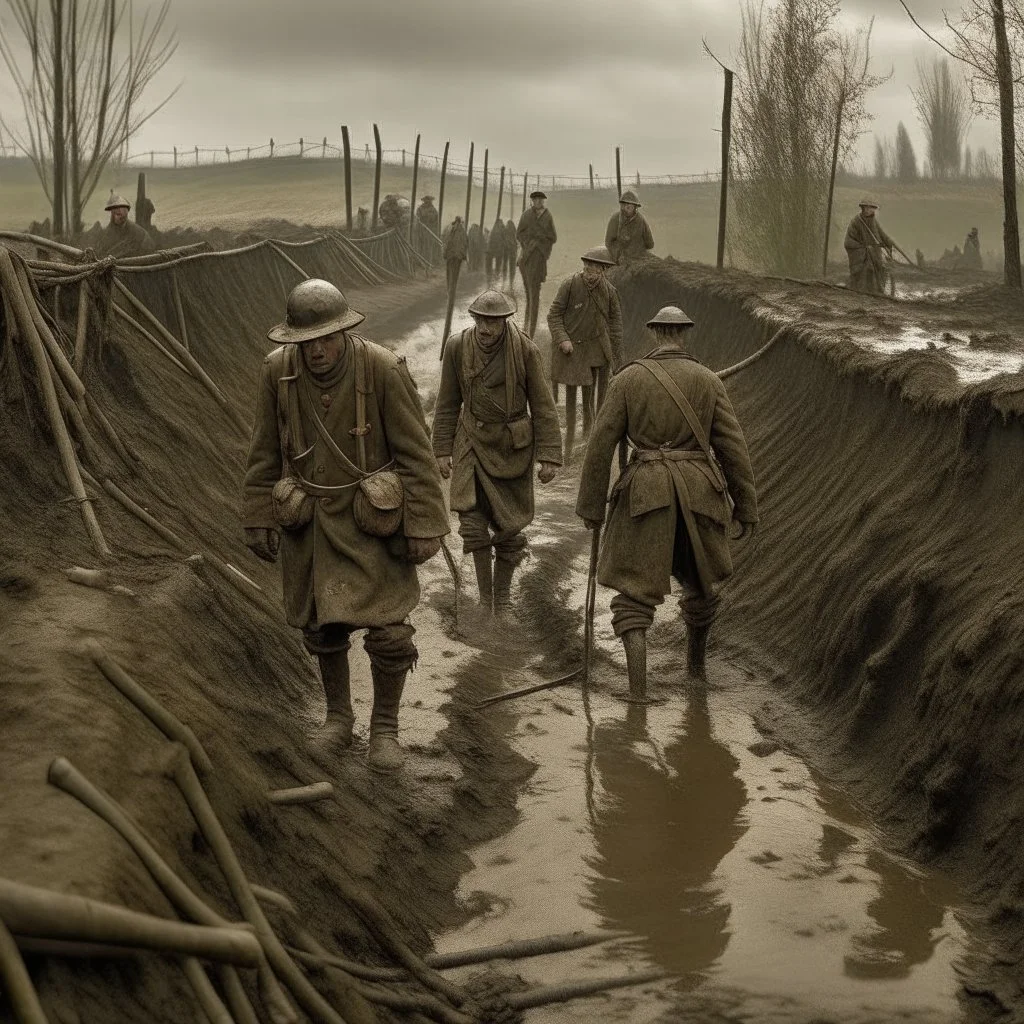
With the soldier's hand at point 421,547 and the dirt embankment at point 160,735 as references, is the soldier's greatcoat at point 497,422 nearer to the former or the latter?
the dirt embankment at point 160,735

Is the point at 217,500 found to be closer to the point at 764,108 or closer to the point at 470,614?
the point at 470,614


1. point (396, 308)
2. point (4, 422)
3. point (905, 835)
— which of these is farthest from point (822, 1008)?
point (396, 308)

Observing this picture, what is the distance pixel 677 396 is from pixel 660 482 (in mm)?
434

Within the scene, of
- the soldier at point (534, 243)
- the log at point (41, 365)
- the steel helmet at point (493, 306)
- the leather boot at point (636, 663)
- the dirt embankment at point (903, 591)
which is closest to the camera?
the dirt embankment at point (903, 591)

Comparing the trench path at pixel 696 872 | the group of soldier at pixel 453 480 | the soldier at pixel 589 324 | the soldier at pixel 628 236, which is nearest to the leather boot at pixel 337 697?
the group of soldier at pixel 453 480

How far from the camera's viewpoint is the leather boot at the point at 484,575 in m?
9.70

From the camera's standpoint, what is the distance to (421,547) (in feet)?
20.3

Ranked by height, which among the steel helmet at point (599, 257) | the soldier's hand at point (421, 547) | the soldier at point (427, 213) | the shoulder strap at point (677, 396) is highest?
the soldier at point (427, 213)

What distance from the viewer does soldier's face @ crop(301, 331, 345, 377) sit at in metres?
6.02

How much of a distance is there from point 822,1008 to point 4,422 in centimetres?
456

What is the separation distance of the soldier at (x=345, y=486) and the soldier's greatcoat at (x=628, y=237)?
14.6m

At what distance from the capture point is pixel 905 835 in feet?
20.0

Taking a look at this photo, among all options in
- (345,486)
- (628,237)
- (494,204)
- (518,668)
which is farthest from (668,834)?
(494,204)

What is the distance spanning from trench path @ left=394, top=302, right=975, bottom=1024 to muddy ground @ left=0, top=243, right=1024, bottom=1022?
0.05 metres
